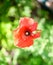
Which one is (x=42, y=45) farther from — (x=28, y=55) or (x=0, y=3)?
(x=0, y=3)

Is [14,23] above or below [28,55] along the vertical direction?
above

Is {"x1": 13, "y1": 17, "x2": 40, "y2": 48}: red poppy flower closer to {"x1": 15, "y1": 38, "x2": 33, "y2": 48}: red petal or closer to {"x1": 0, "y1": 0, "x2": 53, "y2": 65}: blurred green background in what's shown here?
{"x1": 15, "y1": 38, "x2": 33, "y2": 48}: red petal

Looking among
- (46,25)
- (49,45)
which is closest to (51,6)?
(46,25)

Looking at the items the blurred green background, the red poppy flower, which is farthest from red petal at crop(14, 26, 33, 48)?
the blurred green background

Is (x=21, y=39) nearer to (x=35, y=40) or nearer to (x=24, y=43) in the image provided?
(x=24, y=43)

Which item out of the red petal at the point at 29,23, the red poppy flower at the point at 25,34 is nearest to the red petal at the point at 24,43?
the red poppy flower at the point at 25,34

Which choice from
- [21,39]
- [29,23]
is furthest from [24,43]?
[29,23]

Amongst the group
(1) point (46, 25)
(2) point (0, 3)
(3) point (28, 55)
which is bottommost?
(3) point (28, 55)
